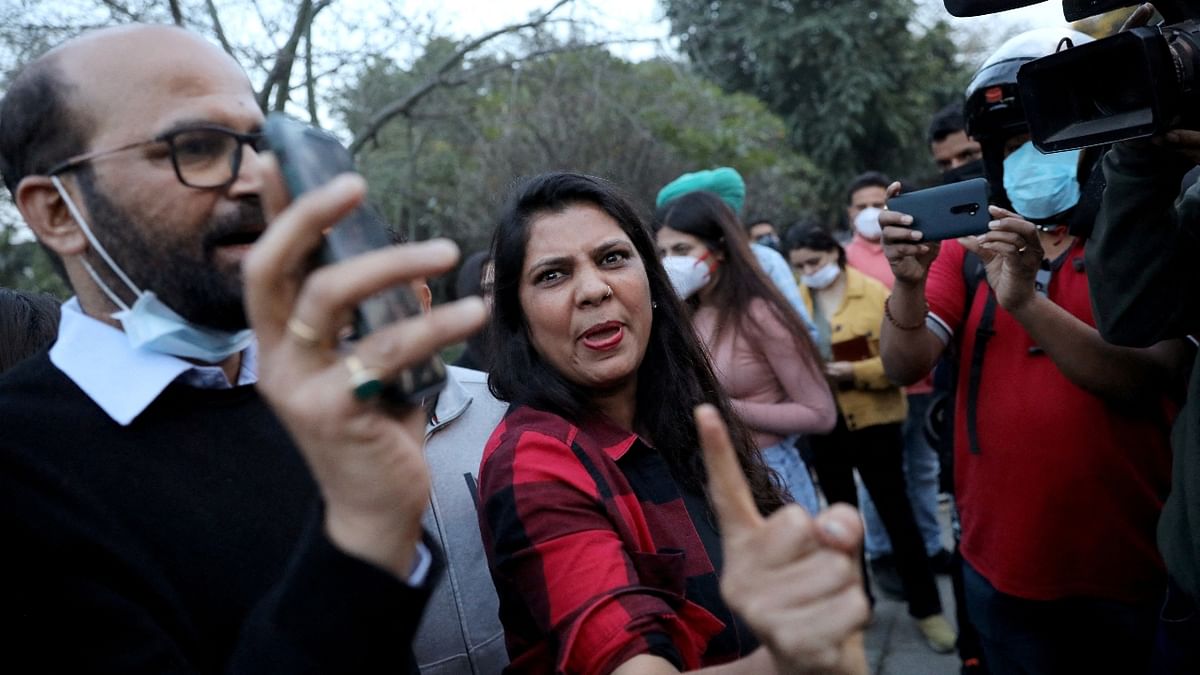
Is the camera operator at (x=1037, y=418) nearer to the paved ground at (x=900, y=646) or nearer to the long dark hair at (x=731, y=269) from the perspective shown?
the long dark hair at (x=731, y=269)

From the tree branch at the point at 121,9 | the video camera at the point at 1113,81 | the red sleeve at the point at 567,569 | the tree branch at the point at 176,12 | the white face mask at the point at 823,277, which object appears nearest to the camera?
the red sleeve at the point at 567,569

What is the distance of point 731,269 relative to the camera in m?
3.53

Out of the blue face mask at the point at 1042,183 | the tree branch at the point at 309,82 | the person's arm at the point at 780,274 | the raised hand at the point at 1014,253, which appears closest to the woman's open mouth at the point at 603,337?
the raised hand at the point at 1014,253

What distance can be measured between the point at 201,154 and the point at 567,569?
2.60ft

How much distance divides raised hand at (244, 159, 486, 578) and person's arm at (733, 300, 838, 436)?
2587 mm

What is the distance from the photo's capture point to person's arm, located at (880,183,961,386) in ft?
7.86

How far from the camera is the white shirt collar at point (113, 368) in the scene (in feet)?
3.83

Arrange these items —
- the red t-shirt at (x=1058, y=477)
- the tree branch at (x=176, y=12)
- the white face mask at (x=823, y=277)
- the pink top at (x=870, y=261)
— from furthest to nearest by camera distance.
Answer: the tree branch at (x=176, y=12) < the pink top at (x=870, y=261) < the white face mask at (x=823, y=277) < the red t-shirt at (x=1058, y=477)

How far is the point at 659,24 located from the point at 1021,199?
654 centimetres

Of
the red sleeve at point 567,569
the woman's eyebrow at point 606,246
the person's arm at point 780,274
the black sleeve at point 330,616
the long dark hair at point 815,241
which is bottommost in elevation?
the long dark hair at point 815,241

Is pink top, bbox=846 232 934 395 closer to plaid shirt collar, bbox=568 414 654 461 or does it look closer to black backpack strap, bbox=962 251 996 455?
black backpack strap, bbox=962 251 996 455

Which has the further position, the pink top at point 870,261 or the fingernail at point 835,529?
the pink top at point 870,261

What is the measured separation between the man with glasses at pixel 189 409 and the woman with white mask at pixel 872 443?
3.21 metres

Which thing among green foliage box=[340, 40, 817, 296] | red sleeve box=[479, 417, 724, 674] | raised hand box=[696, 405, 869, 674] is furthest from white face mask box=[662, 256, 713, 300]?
green foliage box=[340, 40, 817, 296]
